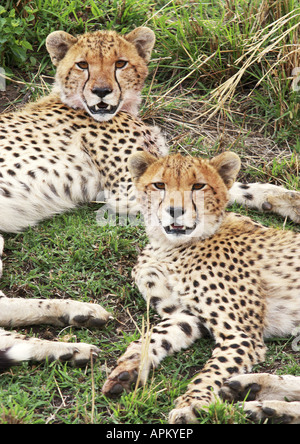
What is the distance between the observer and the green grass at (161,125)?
330 cm

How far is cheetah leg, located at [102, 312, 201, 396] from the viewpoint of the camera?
10.4 feet

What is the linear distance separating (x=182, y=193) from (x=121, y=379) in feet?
3.27

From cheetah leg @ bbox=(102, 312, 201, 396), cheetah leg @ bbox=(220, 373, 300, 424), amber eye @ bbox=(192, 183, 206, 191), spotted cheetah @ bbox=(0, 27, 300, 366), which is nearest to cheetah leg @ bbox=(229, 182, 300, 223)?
spotted cheetah @ bbox=(0, 27, 300, 366)

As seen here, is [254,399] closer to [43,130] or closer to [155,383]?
[155,383]

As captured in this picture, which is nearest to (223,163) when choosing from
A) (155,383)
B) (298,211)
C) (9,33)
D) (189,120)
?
(298,211)

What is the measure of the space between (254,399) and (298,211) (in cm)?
178

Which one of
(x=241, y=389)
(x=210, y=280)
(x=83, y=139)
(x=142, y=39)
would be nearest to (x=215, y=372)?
(x=241, y=389)

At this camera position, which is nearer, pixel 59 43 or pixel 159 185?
pixel 159 185

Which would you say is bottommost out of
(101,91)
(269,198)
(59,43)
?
(269,198)

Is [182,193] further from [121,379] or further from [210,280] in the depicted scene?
[121,379]

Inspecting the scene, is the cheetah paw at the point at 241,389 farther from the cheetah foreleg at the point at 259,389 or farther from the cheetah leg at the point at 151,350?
the cheetah leg at the point at 151,350

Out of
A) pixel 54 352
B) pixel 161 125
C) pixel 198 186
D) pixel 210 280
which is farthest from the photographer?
pixel 161 125

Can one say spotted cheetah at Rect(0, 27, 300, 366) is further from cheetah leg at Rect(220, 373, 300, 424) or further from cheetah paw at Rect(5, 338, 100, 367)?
cheetah leg at Rect(220, 373, 300, 424)

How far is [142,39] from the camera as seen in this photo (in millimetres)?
4934
